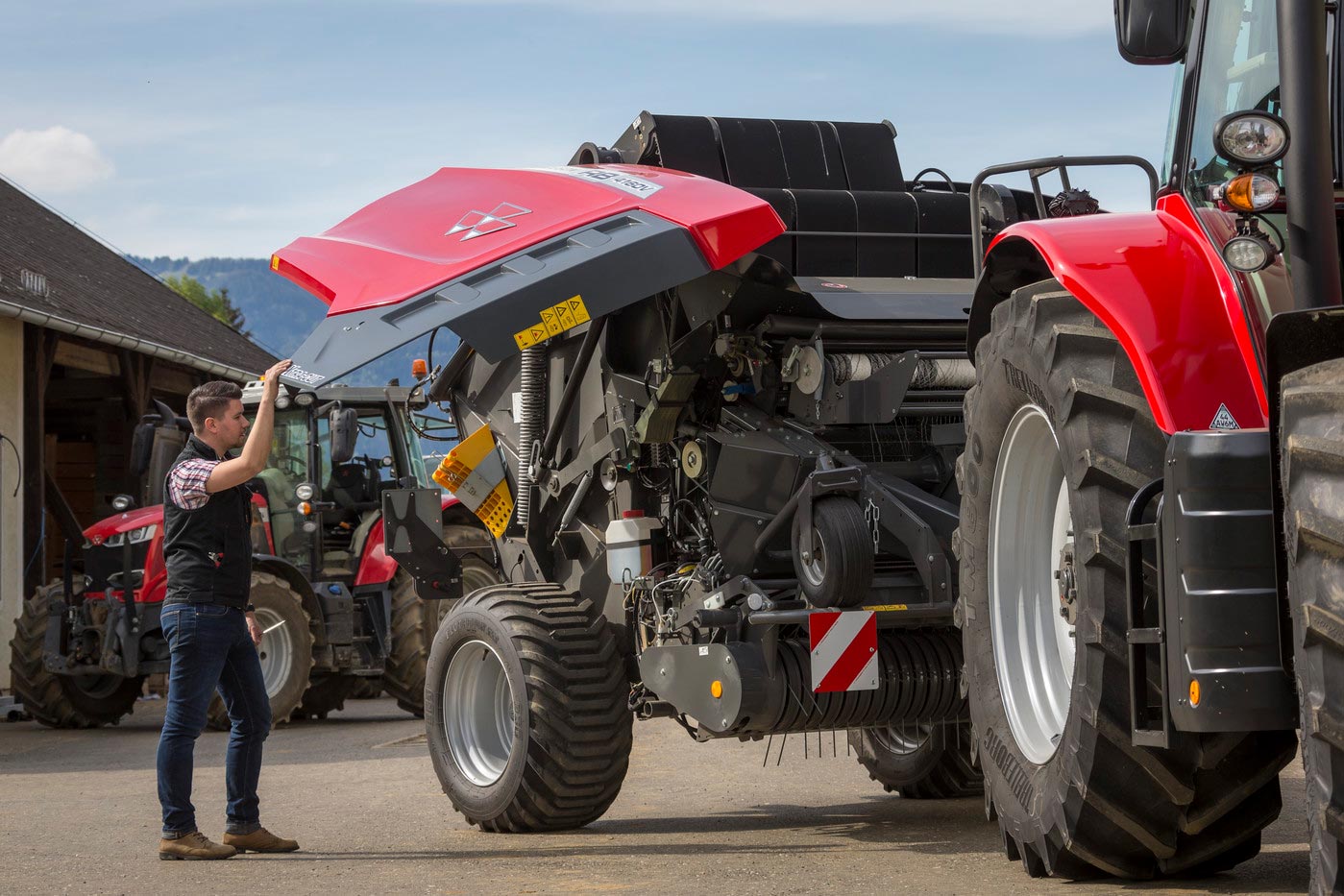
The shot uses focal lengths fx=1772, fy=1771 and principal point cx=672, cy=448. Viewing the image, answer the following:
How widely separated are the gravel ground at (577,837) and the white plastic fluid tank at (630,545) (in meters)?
1.11

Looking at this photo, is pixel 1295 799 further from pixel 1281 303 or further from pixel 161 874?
pixel 161 874

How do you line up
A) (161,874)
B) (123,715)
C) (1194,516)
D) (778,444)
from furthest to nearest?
(123,715)
(778,444)
(161,874)
(1194,516)

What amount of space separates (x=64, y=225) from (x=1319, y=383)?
950 inches

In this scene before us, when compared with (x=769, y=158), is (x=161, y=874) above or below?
below

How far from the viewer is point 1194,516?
3.81 metres

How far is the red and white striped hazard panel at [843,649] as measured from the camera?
650 cm

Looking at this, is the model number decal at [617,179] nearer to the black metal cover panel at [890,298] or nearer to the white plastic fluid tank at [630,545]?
the black metal cover panel at [890,298]

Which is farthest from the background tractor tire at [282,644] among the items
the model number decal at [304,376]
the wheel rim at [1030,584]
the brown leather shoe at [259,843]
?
the wheel rim at [1030,584]

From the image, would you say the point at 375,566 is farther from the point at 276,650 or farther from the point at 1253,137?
the point at 1253,137

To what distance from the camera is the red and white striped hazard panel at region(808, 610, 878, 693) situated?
6.50m

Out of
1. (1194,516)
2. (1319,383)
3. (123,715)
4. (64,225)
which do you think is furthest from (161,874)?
(64,225)

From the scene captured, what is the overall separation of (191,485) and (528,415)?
1.84 meters

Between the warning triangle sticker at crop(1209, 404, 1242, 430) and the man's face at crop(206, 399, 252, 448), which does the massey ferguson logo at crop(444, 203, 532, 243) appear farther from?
the warning triangle sticker at crop(1209, 404, 1242, 430)

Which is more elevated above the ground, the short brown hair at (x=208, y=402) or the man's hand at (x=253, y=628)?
the short brown hair at (x=208, y=402)
